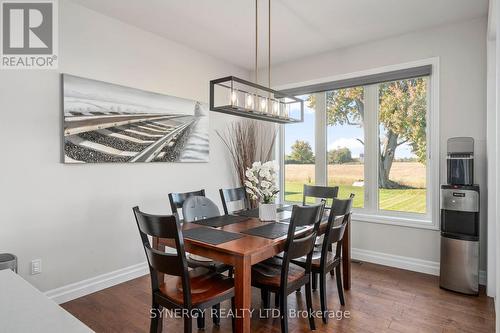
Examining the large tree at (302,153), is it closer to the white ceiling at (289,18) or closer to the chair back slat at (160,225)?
the white ceiling at (289,18)

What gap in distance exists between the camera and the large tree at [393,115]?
3.61 metres

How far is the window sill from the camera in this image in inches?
135

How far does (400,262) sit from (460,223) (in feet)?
2.94

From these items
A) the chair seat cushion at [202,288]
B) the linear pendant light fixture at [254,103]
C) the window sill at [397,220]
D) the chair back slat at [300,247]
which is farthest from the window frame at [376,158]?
the chair seat cushion at [202,288]

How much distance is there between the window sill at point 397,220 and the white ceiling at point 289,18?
212 cm

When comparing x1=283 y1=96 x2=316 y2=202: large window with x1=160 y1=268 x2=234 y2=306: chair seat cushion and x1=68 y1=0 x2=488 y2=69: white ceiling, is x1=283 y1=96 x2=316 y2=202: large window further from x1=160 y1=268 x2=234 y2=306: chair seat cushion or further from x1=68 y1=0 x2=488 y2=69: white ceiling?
x1=160 y1=268 x2=234 y2=306: chair seat cushion

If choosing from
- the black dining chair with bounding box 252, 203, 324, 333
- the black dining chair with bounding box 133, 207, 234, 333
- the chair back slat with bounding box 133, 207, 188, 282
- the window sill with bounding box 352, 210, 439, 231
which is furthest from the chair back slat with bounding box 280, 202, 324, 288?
the window sill with bounding box 352, 210, 439, 231

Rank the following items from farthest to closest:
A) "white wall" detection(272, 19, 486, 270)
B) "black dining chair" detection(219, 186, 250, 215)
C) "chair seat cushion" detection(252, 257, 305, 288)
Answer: "black dining chair" detection(219, 186, 250, 215)
"white wall" detection(272, 19, 486, 270)
"chair seat cushion" detection(252, 257, 305, 288)

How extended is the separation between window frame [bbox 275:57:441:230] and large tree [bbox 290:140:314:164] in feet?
0.47

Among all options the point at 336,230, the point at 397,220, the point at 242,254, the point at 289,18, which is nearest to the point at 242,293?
the point at 242,254

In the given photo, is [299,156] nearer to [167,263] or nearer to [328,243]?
[328,243]

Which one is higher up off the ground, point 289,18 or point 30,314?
point 289,18

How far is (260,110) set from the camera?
258 centimetres

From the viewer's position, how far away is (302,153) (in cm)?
454
